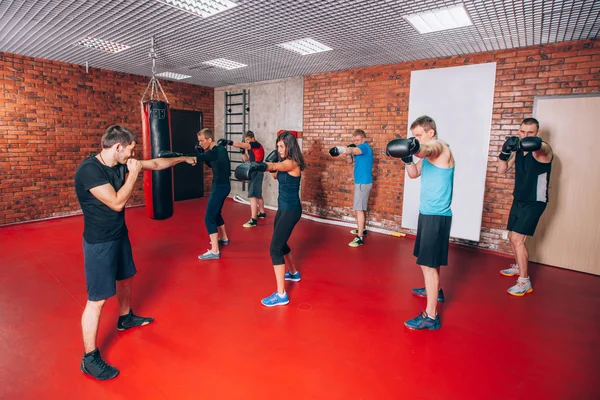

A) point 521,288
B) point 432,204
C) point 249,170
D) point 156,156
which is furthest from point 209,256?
point 521,288

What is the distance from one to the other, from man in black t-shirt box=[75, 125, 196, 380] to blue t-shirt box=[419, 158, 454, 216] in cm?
201

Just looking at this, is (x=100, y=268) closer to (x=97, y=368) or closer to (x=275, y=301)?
(x=97, y=368)

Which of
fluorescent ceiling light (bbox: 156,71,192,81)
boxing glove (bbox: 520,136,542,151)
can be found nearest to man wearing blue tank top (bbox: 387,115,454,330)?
boxing glove (bbox: 520,136,542,151)

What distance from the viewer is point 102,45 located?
193 inches

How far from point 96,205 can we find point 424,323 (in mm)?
2443

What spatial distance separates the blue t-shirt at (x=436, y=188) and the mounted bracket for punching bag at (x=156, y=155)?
2388mm

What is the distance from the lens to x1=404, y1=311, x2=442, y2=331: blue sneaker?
2.69 m

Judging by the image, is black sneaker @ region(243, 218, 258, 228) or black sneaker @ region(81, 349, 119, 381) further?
black sneaker @ region(243, 218, 258, 228)

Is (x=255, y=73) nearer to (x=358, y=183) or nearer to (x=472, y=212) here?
(x=358, y=183)

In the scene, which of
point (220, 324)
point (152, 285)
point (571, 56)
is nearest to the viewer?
point (220, 324)

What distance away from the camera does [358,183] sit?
493 cm

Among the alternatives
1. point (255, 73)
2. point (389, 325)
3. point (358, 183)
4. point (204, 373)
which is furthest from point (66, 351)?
point (255, 73)

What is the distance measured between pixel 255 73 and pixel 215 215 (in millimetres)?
3559

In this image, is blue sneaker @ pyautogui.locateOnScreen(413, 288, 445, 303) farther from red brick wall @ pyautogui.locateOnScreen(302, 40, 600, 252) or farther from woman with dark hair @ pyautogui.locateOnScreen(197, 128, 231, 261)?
woman with dark hair @ pyautogui.locateOnScreen(197, 128, 231, 261)
